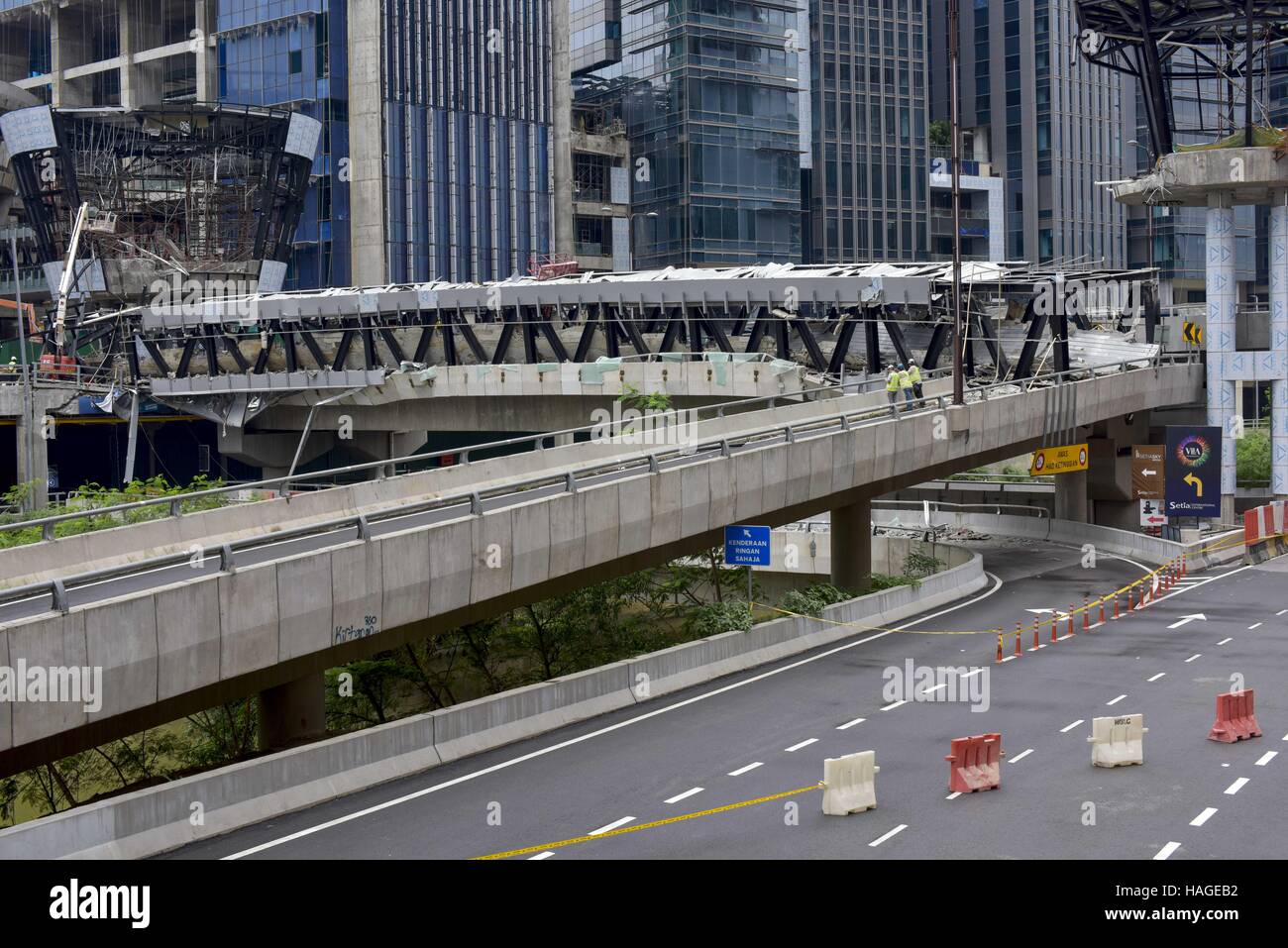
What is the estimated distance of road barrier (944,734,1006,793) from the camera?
21.8 meters

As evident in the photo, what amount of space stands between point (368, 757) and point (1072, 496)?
3948 centimetres

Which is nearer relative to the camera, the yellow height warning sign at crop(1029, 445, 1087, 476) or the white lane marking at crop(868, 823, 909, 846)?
the white lane marking at crop(868, 823, 909, 846)

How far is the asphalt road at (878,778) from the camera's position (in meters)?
19.4

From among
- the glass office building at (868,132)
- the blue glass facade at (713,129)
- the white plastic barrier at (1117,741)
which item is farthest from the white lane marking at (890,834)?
the glass office building at (868,132)

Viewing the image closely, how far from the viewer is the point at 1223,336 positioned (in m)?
57.4

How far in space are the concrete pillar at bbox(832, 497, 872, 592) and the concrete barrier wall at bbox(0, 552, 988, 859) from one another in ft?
20.0

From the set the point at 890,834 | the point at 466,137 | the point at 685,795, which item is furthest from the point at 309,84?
the point at 890,834

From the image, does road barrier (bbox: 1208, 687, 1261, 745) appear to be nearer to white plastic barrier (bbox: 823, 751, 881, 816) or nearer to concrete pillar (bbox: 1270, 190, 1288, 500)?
white plastic barrier (bbox: 823, 751, 881, 816)

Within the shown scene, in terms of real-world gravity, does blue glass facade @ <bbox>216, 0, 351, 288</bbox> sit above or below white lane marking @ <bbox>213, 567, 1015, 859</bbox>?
above

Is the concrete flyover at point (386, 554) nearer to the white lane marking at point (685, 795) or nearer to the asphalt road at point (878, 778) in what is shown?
the asphalt road at point (878, 778)

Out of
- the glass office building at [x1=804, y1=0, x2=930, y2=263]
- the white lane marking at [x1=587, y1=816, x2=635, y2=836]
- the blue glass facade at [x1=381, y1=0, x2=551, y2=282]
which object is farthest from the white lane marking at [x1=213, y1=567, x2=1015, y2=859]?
the glass office building at [x1=804, y1=0, x2=930, y2=263]

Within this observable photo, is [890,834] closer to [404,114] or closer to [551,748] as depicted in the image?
[551,748]

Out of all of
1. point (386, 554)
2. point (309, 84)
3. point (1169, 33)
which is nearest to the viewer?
point (386, 554)

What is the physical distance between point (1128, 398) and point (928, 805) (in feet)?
113
